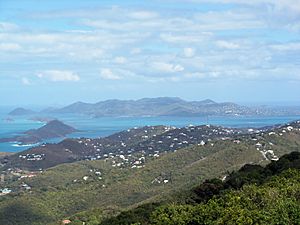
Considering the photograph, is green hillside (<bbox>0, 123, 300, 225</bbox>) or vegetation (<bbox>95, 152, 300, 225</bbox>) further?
green hillside (<bbox>0, 123, 300, 225</bbox>)

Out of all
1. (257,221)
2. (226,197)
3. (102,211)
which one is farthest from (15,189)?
(257,221)

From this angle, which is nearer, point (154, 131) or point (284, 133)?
point (284, 133)

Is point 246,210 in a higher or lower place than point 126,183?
higher

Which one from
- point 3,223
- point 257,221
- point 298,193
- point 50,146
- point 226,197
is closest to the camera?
point 257,221

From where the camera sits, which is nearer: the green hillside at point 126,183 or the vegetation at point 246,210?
the vegetation at point 246,210

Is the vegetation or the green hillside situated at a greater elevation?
the vegetation

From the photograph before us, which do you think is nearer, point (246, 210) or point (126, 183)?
point (246, 210)

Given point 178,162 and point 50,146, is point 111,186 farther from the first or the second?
point 50,146

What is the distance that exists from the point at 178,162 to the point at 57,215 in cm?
2769

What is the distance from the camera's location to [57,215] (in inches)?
2419

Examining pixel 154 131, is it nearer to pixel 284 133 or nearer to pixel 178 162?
pixel 284 133

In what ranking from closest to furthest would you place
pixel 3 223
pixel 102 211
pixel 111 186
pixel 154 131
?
1. pixel 102 211
2. pixel 3 223
3. pixel 111 186
4. pixel 154 131

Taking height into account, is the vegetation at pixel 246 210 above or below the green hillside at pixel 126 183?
above

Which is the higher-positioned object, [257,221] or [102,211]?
[257,221]
